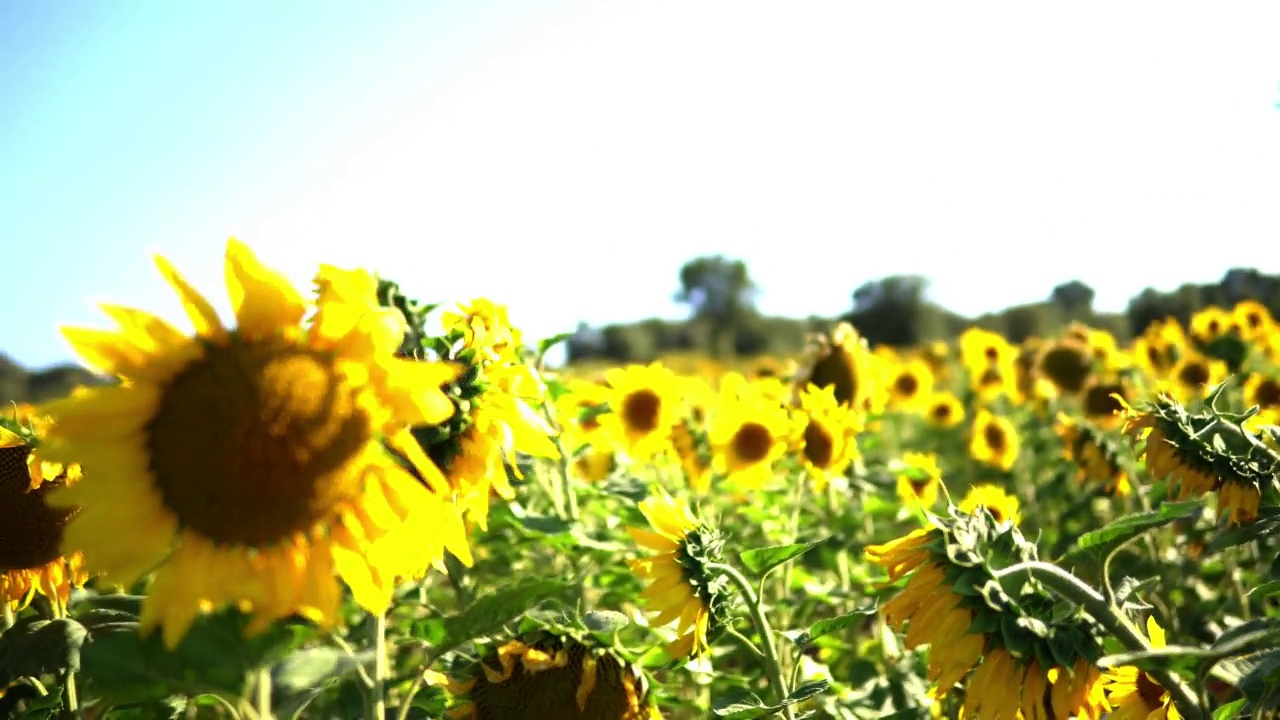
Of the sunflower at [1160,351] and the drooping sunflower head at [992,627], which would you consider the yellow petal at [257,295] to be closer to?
the drooping sunflower head at [992,627]

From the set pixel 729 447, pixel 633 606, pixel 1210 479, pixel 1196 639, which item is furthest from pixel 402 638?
pixel 1196 639

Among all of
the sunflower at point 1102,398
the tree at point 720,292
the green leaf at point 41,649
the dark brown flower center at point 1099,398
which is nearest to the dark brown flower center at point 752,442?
the green leaf at point 41,649

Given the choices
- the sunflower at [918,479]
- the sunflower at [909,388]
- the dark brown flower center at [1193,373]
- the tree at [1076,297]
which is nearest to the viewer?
the sunflower at [918,479]

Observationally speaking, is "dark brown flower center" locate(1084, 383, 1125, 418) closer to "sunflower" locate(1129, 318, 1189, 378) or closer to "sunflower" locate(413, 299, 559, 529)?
"sunflower" locate(1129, 318, 1189, 378)

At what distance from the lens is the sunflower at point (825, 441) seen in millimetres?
3152

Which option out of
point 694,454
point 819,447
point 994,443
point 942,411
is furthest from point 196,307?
point 942,411

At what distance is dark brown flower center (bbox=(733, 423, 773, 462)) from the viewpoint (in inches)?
133

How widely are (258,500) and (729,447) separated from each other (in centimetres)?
258

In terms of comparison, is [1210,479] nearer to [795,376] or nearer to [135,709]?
[135,709]

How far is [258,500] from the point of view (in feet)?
3.27

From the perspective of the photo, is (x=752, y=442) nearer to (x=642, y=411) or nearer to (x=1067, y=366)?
(x=642, y=411)

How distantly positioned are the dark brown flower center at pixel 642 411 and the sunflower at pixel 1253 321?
4.75 meters

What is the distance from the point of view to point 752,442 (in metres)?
3.40

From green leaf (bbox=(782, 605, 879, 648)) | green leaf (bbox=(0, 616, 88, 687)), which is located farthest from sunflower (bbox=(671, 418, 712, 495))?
green leaf (bbox=(0, 616, 88, 687))
